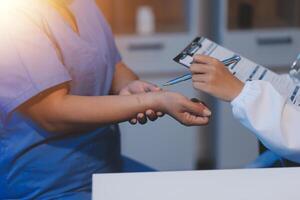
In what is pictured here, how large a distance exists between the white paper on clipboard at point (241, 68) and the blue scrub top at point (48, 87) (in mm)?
202

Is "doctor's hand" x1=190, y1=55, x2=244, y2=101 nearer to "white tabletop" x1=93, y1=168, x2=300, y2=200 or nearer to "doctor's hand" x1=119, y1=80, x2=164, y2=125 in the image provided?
"doctor's hand" x1=119, y1=80, x2=164, y2=125

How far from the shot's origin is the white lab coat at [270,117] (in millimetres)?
1021

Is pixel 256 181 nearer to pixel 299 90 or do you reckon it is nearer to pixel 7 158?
pixel 299 90

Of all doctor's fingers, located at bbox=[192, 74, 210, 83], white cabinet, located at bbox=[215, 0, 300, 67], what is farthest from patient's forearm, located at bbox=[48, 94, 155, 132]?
white cabinet, located at bbox=[215, 0, 300, 67]

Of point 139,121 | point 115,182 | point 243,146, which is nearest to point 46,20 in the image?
point 139,121

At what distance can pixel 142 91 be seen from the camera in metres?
1.23

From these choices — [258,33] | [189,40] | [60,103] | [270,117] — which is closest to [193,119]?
[270,117]

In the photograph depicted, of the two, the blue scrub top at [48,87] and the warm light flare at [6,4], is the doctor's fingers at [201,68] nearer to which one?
the blue scrub top at [48,87]

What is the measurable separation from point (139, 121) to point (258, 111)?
0.79 ft

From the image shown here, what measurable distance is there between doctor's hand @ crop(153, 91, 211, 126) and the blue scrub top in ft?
0.64

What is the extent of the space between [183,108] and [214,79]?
9 centimetres

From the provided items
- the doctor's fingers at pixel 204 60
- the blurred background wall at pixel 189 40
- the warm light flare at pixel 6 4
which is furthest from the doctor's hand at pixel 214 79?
the blurred background wall at pixel 189 40

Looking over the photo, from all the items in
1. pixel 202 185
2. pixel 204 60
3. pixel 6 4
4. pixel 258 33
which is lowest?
pixel 258 33

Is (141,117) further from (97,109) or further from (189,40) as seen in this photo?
(189,40)
